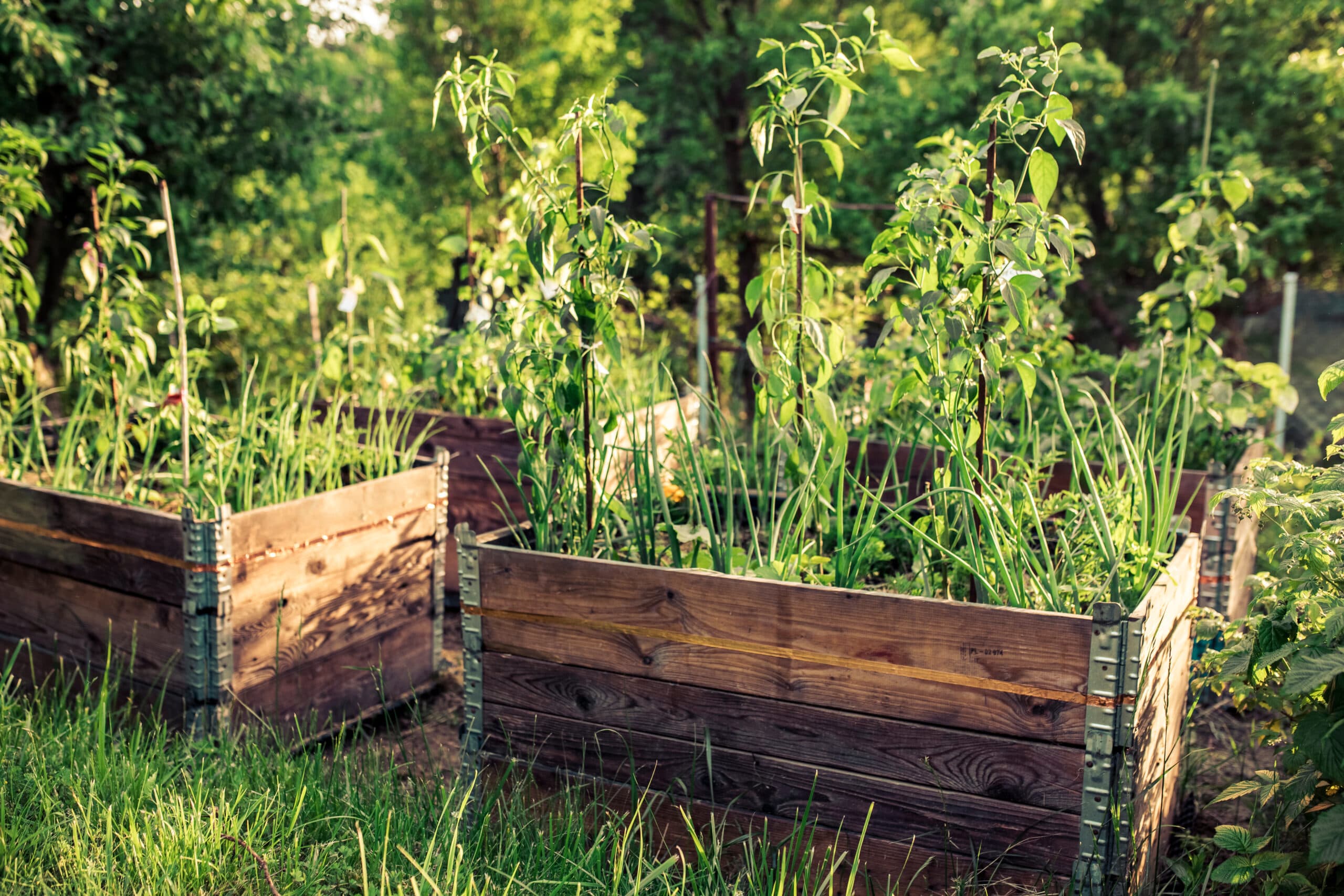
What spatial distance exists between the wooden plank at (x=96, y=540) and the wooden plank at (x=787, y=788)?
0.92m

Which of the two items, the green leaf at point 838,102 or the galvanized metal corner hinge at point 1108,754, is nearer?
the galvanized metal corner hinge at point 1108,754

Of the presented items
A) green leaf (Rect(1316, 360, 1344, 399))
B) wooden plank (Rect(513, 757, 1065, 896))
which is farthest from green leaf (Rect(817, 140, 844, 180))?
wooden plank (Rect(513, 757, 1065, 896))

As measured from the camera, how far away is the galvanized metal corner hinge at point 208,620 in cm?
233

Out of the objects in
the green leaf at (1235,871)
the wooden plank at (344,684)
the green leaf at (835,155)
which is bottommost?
the wooden plank at (344,684)

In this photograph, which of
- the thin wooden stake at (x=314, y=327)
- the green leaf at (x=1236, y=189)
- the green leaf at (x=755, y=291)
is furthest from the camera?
the thin wooden stake at (x=314, y=327)

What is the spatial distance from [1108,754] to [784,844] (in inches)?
21.8

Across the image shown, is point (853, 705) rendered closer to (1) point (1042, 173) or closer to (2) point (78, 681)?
(1) point (1042, 173)

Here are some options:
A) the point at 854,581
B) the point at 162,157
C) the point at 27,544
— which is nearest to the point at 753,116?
the point at 854,581

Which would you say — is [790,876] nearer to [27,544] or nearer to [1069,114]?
[1069,114]

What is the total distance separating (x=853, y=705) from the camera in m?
1.72

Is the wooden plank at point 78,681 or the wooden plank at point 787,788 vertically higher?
the wooden plank at point 787,788

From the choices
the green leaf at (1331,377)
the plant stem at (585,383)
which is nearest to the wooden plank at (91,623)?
the plant stem at (585,383)

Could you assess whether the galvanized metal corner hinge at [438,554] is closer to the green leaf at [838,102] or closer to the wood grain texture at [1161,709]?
the green leaf at [838,102]

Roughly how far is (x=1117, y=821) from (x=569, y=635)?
972mm
